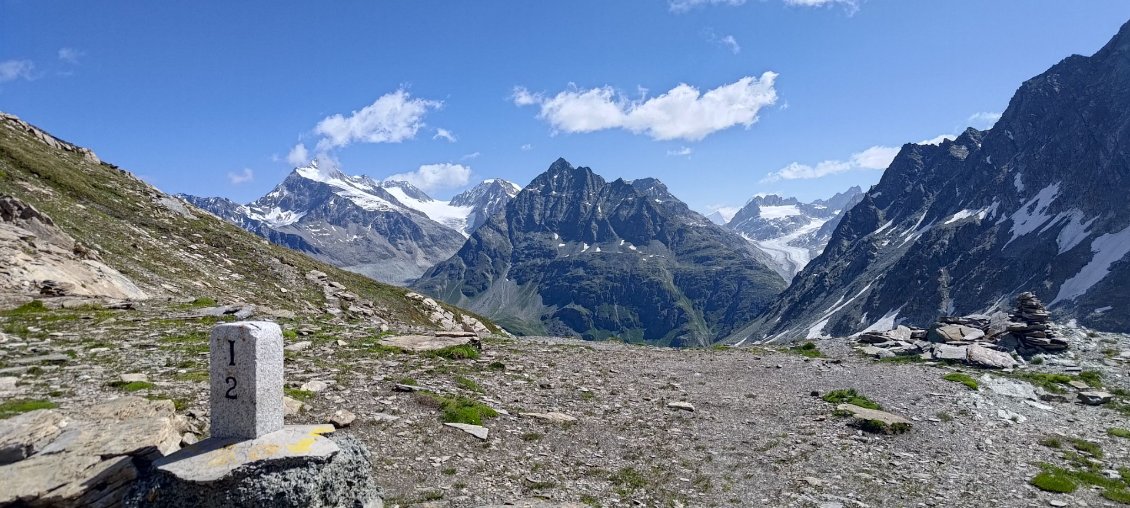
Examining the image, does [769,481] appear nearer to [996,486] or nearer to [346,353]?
[996,486]

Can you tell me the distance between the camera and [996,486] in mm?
16094

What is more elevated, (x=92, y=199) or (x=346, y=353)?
(x=92, y=199)

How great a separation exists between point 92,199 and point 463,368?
53.3 meters

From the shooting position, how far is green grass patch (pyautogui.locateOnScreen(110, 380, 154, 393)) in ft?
54.2

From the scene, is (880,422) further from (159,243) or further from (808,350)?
(159,243)

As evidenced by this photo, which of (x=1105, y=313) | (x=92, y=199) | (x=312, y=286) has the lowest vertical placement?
(x=1105, y=313)

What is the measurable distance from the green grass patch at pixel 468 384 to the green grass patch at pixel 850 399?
1547 cm

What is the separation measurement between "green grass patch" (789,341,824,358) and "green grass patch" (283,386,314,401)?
116 ft

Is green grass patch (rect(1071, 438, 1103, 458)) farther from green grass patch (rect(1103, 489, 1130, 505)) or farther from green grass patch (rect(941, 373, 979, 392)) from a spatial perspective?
green grass patch (rect(941, 373, 979, 392))

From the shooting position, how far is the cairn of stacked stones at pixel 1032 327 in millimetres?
38344

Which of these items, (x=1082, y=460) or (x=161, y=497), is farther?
(x=1082, y=460)

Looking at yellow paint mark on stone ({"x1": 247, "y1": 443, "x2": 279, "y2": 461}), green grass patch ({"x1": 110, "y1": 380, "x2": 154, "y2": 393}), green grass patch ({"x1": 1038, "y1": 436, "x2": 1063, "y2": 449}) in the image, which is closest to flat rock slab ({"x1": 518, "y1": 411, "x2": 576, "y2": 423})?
yellow paint mark on stone ({"x1": 247, "y1": 443, "x2": 279, "y2": 461})

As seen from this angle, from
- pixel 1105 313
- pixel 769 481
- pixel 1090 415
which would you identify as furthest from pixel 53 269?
pixel 1105 313

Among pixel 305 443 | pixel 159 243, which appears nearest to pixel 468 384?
pixel 305 443
